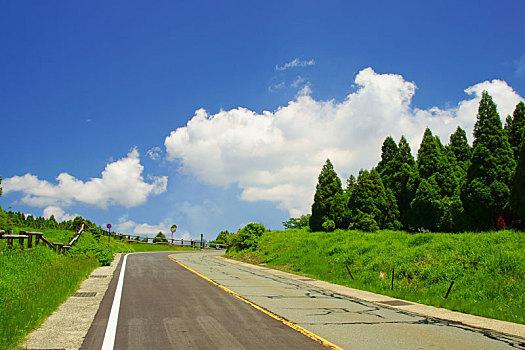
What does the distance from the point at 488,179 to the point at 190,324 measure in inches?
899

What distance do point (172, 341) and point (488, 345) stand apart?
19.6 feet

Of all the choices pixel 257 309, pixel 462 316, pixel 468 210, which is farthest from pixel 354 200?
pixel 257 309

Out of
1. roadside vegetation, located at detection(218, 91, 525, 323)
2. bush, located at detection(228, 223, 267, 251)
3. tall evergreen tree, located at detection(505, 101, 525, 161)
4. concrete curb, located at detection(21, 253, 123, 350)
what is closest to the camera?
concrete curb, located at detection(21, 253, 123, 350)

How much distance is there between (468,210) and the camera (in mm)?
24406

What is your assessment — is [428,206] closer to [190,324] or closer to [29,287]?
[190,324]

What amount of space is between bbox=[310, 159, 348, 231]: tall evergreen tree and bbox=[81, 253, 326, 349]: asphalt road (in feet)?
83.0

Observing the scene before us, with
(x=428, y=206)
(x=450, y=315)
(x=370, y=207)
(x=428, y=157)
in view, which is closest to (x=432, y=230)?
(x=428, y=206)

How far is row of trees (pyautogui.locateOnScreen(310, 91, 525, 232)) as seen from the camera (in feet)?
76.5

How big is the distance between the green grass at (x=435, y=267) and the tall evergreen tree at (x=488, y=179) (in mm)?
4654

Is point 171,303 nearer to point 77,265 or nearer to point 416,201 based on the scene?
point 77,265

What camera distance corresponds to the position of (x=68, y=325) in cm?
738

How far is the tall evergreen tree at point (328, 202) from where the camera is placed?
3597 cm

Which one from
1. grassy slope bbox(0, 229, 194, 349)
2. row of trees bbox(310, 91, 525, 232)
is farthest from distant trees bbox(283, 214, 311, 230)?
grassy slope bbox(0, 229, 194, 349)

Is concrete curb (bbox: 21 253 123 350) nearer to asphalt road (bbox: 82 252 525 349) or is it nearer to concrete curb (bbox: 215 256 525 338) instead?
asphalt road (bbox: 82 252 525 349)
